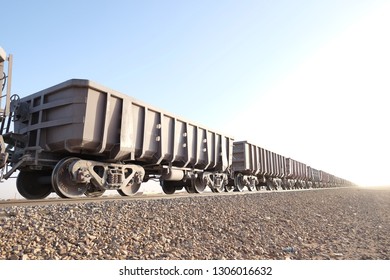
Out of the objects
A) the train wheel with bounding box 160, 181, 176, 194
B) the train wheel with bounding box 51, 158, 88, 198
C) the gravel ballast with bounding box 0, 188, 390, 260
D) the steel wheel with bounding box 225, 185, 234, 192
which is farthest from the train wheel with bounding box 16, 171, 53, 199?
the steel wheel with bounding box 225, 185, 234, 192

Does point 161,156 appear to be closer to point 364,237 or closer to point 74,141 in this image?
point 74,141

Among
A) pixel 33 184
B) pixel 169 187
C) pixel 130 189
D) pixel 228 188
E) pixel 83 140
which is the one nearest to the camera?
pixel 83 140

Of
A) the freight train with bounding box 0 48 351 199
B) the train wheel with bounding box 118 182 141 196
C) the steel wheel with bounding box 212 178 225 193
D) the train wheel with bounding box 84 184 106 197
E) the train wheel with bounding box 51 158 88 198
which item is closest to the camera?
the train wheel with bounding box 51 158 88 198

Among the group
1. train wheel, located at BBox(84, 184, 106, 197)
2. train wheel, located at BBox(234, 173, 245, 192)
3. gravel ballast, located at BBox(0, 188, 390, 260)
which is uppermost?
train wheel, located at BBox(234, 173, 245, 192)

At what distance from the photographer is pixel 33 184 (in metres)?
8.23

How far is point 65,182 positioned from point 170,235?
14.2 ft

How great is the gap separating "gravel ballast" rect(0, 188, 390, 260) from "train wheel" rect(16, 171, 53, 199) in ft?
14.1

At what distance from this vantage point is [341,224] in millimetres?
6445

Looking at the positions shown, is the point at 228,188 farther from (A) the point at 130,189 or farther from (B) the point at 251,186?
(A) the point at 130,189

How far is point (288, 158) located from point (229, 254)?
81.7ft

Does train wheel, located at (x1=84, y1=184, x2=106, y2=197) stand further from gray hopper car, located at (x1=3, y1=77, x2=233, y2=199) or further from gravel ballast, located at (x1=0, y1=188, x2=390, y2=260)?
gravel ballast, located at (x1=0, y1=188, x2=390, y2=260)

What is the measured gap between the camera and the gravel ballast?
3022 mm

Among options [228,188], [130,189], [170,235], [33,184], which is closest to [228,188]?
[228,188]
